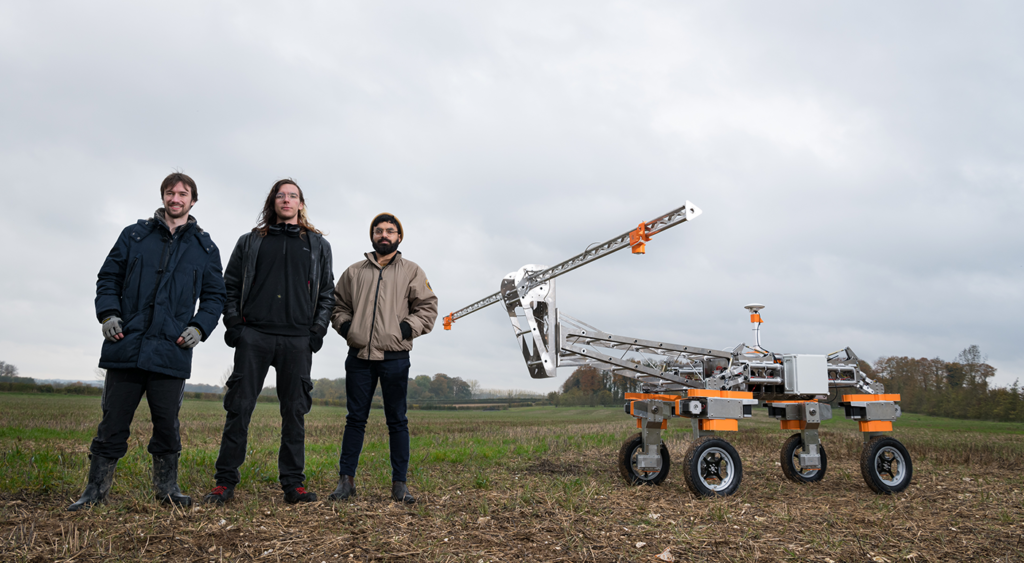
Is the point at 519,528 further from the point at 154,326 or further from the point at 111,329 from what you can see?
the point at 111,329

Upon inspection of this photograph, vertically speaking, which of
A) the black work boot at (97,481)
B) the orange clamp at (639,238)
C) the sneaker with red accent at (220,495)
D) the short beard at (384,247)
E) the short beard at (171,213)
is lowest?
the sneaker with red accent at (220,495)

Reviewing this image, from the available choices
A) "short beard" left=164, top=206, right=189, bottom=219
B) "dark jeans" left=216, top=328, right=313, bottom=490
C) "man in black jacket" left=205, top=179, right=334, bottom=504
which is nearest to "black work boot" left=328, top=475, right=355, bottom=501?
"man in black jacket" left=205, top=179, right=334, bottom=504

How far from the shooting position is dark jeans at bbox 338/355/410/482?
516cm

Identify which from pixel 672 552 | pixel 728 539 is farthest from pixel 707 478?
pixel 672 552

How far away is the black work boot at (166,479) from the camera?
15.3ft

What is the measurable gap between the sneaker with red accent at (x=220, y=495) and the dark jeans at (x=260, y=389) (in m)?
0.04

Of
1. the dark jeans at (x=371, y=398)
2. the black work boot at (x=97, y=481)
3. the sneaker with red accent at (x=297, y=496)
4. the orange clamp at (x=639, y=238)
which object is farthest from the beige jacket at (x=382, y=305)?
the orange clamp at (x=639, y=238)

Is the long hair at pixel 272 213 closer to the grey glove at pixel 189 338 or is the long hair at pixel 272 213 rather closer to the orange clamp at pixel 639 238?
the grey glove at pixel 189 338

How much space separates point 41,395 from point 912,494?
31.5 m

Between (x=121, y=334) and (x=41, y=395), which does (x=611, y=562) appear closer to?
(x=121, y=334)

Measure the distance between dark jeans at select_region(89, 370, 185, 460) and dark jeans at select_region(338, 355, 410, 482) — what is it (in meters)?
1.40

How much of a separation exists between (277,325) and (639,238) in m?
5.73

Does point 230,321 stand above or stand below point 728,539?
above

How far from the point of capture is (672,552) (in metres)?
3.92
